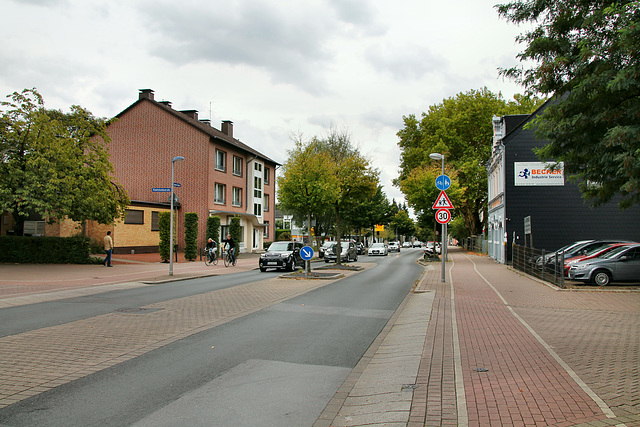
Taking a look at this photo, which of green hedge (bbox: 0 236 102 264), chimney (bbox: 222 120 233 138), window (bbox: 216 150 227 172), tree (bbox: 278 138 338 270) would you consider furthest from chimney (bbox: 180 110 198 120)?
tree (bbox: 278 138 338 270)

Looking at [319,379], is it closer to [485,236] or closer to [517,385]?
[517,385]

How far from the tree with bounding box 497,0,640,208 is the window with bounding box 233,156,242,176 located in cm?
3563

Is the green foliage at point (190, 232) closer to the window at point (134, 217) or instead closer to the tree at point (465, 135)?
the window at point (134, 217)

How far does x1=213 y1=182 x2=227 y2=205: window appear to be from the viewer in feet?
138

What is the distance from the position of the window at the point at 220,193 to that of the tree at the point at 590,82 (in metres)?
33.0

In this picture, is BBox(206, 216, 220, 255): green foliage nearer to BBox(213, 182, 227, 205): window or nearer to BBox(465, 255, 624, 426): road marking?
BBox(213, 182, 227, 205): window

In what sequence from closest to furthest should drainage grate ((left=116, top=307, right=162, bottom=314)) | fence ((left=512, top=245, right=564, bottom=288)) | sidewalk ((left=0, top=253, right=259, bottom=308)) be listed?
1. drainage grate ((left=116, top=307, right=162, bottom=314))
2. sidewalk ((left=0, top=253, right=259, bottom=308))
3. fence ((left=512, top=245, right=564, bottom=288))

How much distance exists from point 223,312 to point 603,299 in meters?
10.2

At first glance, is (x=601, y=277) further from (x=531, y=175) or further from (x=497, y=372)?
(x=531, y=175)

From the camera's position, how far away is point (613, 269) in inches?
660

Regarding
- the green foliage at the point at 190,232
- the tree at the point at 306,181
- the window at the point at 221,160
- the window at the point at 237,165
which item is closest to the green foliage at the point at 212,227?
the green foliage at the point at 190,232

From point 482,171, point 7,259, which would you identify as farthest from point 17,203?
point 482,171

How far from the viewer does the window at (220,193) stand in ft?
138

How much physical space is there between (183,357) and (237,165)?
40420 mm
